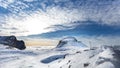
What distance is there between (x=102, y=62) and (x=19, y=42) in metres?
130

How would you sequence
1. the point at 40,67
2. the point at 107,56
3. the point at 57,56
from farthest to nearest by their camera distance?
the point at 57,56
the point at 40,67
the point at 107,56

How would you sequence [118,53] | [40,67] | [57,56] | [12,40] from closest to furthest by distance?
1. [118,53]
2. [40,67]
3. [57,56]
4. [12,40]

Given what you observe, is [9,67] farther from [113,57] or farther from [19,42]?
[19,42]

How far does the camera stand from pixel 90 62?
20.5 meters

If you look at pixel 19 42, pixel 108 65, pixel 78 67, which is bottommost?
pixel 19 42

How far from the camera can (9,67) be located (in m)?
32.4

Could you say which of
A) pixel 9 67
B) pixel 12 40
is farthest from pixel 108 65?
pixel 12 40

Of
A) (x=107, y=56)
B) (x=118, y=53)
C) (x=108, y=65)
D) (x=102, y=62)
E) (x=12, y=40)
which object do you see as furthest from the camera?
(x=12, y=40)

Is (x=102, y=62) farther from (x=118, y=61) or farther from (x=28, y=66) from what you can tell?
(x=28, y=66)

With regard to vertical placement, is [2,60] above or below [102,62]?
below

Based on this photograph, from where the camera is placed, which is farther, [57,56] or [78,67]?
[57,56]

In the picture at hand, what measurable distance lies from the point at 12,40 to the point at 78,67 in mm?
122022

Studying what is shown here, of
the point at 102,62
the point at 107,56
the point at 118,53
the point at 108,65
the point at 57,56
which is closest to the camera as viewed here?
the point at 108,65

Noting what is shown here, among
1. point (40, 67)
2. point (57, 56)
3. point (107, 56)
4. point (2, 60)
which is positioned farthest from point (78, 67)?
point (2, 60)
